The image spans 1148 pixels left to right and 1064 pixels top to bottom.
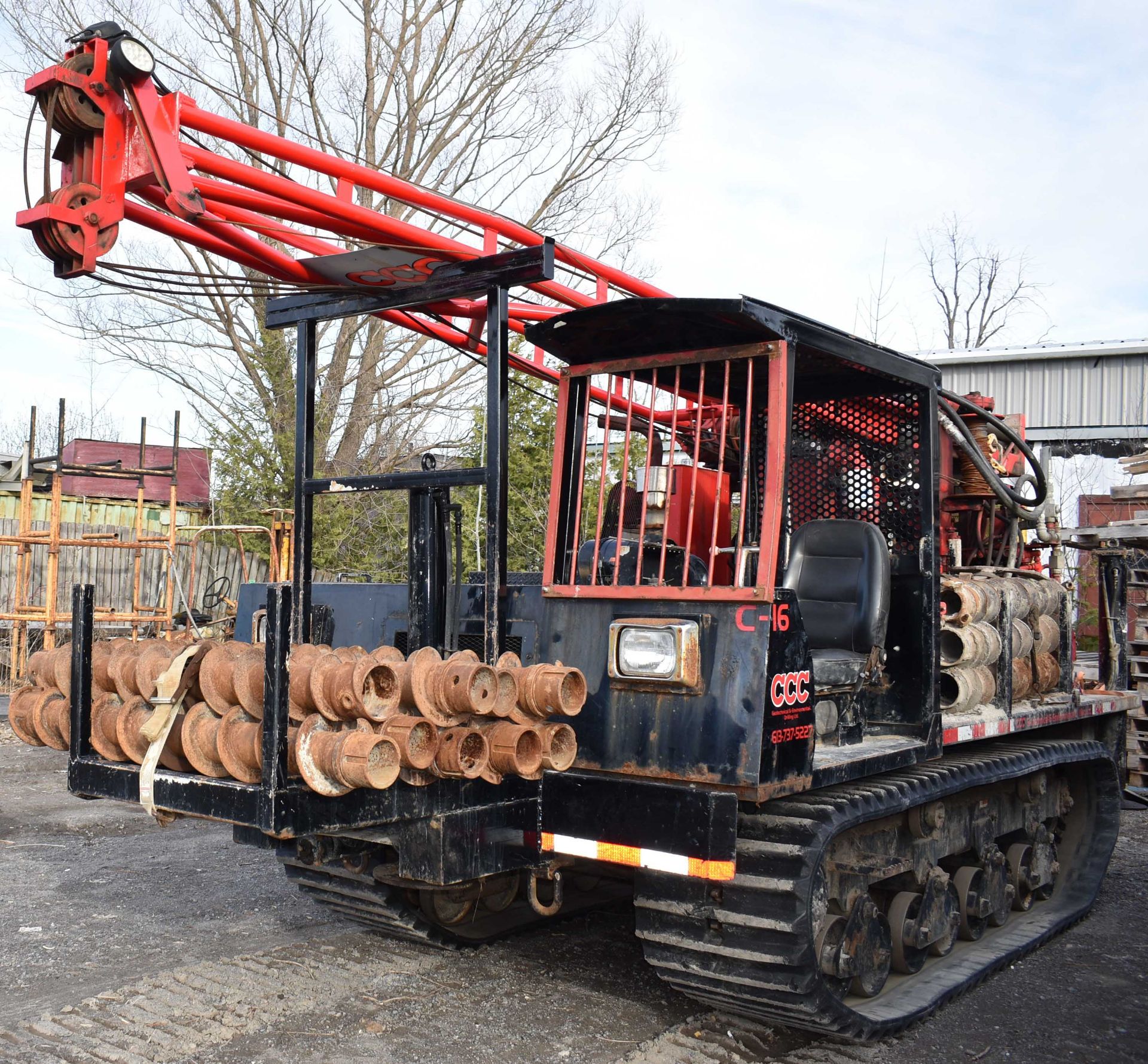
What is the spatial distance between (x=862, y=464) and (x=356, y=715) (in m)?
3.00

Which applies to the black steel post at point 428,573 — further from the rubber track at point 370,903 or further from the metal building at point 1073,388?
the metal building at point 1073,388

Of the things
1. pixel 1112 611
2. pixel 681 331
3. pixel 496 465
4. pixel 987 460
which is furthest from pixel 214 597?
pixel 681 331

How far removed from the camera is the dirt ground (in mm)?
4504

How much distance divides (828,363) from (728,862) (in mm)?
2128

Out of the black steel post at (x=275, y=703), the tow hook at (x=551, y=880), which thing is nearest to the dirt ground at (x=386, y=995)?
the tow hook at (x=551, y=880)

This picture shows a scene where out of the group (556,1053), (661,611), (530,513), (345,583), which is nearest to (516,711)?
(661,611)

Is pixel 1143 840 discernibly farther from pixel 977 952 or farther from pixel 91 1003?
pixel 91 1003

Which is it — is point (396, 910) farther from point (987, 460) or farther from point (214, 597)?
point (214, 597)

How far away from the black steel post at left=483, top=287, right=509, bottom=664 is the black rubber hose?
250 centimetres

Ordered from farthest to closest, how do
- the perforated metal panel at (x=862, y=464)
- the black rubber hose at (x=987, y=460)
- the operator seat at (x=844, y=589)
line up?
the black rubber hose at (x=987, y=460) → the perforated metal panel at (x=862, y=464) → the operator seat at (x=844, y=589)

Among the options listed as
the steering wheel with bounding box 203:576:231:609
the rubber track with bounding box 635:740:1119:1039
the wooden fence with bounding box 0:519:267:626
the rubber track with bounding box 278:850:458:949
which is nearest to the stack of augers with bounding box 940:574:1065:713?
the rubber track with bounding box 635:740:1119:1039

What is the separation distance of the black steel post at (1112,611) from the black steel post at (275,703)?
670cm

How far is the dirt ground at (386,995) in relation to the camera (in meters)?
4.50

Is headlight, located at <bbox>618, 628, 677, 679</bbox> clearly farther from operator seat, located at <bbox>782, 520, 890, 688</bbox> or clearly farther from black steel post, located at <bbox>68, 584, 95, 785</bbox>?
black steel post, located at <bbox>68, 584, 95, 785</bbox>
